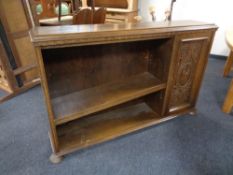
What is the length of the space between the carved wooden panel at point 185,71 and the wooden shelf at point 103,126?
246 millimetres

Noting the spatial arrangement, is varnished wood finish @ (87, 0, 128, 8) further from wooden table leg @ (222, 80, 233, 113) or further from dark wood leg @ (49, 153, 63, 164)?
dark wood leg @ (49, 153, 63, 164)

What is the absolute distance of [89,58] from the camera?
4.09 ft

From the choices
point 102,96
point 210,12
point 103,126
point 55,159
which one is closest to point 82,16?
point 102,96

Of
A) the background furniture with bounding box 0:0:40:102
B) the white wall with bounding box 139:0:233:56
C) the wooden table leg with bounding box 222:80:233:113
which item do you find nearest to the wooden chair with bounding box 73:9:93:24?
the background furniture with bounding box 0:0:40:102

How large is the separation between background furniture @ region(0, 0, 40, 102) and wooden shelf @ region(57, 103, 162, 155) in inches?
38.4

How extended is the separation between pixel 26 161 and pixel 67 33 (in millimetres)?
948

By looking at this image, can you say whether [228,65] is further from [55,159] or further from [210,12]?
[55,159]

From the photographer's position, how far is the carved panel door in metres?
1.24

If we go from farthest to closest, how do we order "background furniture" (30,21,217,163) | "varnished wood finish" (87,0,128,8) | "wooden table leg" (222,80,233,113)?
1. "varnished wood finish" (87,0,128,8)
2. "wooden table leg" (222,80,233,113)
3. "background furniture" (30,21,217,163)

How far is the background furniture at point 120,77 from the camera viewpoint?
1.09 m

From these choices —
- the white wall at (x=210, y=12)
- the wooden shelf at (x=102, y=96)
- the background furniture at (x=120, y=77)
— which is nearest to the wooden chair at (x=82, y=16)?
the background furniture at (x=120, y=77)

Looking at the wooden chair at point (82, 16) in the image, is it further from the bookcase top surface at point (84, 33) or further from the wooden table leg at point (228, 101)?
the wooden table leg at point (228, 101)

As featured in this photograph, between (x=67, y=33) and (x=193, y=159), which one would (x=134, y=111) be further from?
(x=67, y=33)

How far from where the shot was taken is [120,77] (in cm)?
145
